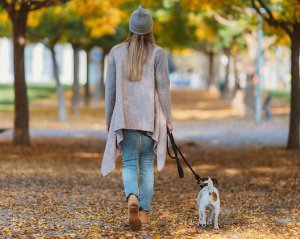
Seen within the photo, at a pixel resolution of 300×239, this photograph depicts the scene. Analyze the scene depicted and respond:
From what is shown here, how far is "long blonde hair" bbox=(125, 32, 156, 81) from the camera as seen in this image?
7.12 meters

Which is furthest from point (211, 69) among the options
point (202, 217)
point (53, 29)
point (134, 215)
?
point (134, 215)

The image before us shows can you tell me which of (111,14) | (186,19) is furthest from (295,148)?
(186,19)

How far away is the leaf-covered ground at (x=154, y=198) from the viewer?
23.8 feet

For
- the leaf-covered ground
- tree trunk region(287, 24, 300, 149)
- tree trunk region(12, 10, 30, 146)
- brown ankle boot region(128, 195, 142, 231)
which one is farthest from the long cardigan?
tree trunk region(12, 10, 30, 146)

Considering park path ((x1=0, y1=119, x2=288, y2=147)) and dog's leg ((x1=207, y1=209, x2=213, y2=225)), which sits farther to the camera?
park path ((x1=0, y1=119, x2=288, y2=147))

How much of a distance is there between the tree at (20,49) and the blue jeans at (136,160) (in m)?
10.5

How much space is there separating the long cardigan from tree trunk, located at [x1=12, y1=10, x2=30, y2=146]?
34.5 ft

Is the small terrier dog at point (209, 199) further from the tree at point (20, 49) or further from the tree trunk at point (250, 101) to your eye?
the tree trunk at point (250, 101)

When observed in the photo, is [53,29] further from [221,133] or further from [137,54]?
[137,54]

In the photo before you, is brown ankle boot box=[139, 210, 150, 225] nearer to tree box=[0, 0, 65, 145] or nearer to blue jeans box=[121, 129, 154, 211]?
blue jeans box=[121, 129, 154, 211]

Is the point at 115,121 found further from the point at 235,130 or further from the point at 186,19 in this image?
the point at 186,19

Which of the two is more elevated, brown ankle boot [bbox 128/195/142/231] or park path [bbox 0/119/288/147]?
brown ankle boot [bbox 128/195/142/231]

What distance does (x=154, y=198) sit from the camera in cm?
1005

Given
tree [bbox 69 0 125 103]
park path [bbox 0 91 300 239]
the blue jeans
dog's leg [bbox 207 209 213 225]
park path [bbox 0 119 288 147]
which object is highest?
tree [bbox 69 0 125 103]
